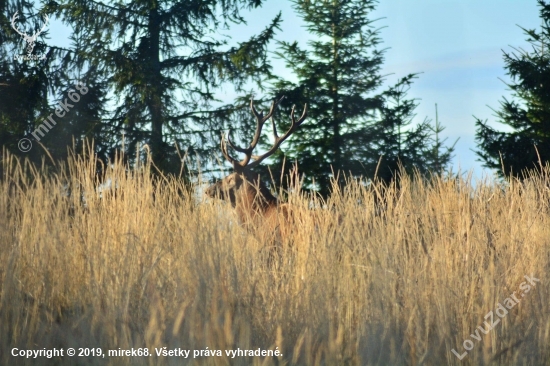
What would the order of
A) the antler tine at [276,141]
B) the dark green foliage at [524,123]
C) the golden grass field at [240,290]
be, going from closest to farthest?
1. the golden grass field at [240,290]
2. the antler tine at [276,141]
3. the dark green foliage at [524,123]

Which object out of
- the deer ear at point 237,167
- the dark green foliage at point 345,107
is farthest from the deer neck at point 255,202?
the dark green foliage at point 345,107

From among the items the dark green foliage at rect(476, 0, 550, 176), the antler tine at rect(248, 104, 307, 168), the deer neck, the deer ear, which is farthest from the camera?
the dark green foliage at rect(476, 0, 550, 176)

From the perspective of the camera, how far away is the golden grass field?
4.12m

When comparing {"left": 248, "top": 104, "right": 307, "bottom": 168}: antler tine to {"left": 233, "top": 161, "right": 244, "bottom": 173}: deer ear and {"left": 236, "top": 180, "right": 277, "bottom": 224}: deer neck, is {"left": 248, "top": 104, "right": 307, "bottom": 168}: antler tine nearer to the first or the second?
{"left": 233, "top": 161, "right": 244, "bottom": 173}: deer ear

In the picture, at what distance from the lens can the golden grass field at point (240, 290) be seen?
4.12m

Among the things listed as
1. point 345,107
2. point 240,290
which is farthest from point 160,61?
point 240,290

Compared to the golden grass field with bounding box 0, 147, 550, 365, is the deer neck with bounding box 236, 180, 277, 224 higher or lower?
higher

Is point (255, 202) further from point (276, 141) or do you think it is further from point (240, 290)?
point (240, 290)

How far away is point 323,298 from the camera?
4598 millimetres

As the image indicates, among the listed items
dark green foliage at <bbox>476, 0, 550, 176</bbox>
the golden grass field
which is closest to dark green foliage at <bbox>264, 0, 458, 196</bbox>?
dark green foliage at <bbox>476, 0, 550, 176</bbox>

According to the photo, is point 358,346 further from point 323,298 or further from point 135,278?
point 135,278

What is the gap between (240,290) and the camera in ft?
14.1

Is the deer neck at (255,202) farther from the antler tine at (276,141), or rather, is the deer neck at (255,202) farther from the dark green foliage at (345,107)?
the dark green foliage at (345,107)

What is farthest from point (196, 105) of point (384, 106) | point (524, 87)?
point (524, 87)
